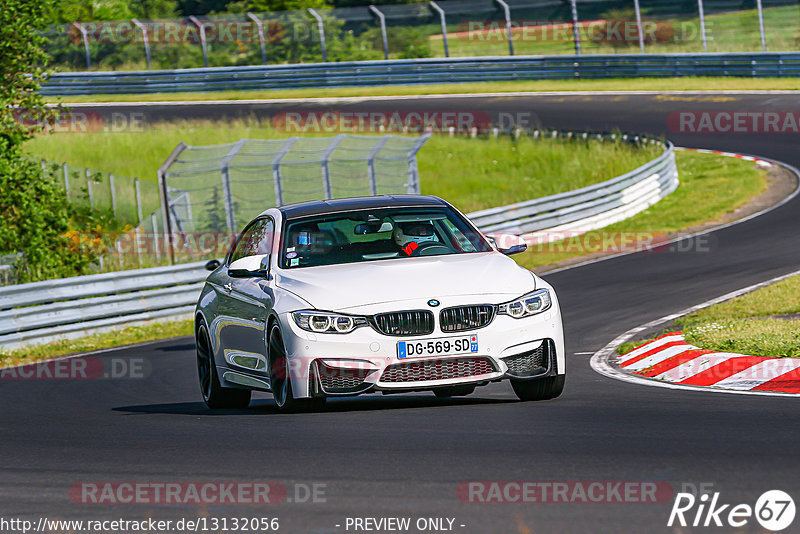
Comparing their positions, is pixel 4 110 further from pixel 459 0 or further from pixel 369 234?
pixel 459 0

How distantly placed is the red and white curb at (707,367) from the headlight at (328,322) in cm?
292

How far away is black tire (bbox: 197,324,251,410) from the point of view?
1031cm

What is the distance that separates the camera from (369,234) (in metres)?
9.52

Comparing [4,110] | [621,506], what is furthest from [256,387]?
[4,110]

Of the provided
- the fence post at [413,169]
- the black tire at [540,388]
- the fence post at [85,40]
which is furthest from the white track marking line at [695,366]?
the fence post at [85,40]

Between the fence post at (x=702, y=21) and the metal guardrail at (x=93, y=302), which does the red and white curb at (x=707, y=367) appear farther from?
the fence post at (x=702, y=21)

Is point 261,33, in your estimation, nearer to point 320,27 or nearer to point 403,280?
point 320,27

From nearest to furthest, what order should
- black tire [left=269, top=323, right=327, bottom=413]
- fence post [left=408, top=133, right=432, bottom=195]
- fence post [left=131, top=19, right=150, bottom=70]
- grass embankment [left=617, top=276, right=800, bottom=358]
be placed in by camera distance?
black tire [left=269, top=323, right=327, bottom=413], grass embankment [left=617, top=276, right=800, bottom=358], fence post [left=408, top=133, right=432, bottom=195], fence post [left=131, top=19, right=150, bottom=70]

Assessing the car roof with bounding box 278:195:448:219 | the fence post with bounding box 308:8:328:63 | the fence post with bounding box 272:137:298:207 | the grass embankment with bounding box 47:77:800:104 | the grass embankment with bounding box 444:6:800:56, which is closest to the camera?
the car roof with bounding box 278:195:448:219

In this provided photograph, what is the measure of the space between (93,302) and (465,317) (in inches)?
423

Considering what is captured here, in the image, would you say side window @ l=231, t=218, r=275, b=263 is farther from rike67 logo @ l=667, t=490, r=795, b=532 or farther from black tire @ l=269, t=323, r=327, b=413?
rike67 logo @ l=667, t=490, r=795, b=532

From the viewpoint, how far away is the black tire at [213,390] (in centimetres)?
1031

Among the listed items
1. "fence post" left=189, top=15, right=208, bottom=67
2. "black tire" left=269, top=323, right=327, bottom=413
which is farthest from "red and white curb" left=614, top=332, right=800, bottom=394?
"fence post" left=189, top=15, right=208, bottom=67

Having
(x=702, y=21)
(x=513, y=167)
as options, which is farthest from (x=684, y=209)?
(x=702, y=21)
